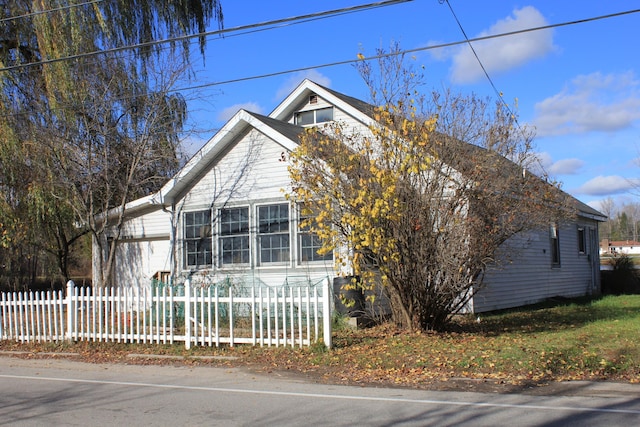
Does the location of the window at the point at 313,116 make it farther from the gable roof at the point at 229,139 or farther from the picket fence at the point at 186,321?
the picket fence at the point at 186,321

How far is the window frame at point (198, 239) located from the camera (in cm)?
1656

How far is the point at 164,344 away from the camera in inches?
489

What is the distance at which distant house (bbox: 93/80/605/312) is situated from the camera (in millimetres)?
15477

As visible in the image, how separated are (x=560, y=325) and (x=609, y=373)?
5.24m

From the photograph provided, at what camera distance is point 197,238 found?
658 inches

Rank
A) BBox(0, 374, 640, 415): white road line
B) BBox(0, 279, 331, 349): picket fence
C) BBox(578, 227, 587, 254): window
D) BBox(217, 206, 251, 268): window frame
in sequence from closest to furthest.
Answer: BBox(0, 374, 640, 415): white road line → BBox(0, 279, 331, 349): picket fence → BBox(217, 206, 251, 268): window frame → BBox(578, 227, 587, 254): window

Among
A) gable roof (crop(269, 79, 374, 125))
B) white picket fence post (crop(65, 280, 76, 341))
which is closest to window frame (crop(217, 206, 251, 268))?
white picket fence post (crop(65, 280, 76, 341))

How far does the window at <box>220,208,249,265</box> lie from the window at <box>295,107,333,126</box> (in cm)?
503

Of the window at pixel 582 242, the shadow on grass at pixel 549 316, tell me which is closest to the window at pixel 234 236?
the shadow on grass at pixel 549 316

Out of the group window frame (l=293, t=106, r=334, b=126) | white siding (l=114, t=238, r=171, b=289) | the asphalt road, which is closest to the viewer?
the asphalt road

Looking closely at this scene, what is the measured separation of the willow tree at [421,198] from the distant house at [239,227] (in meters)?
1.92

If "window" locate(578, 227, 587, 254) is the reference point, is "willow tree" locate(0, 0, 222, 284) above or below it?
above

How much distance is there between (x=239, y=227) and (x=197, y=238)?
1.35 m

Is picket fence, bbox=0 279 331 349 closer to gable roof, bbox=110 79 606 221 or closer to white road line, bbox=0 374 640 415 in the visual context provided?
white road line, bbox=0 374 640 415
